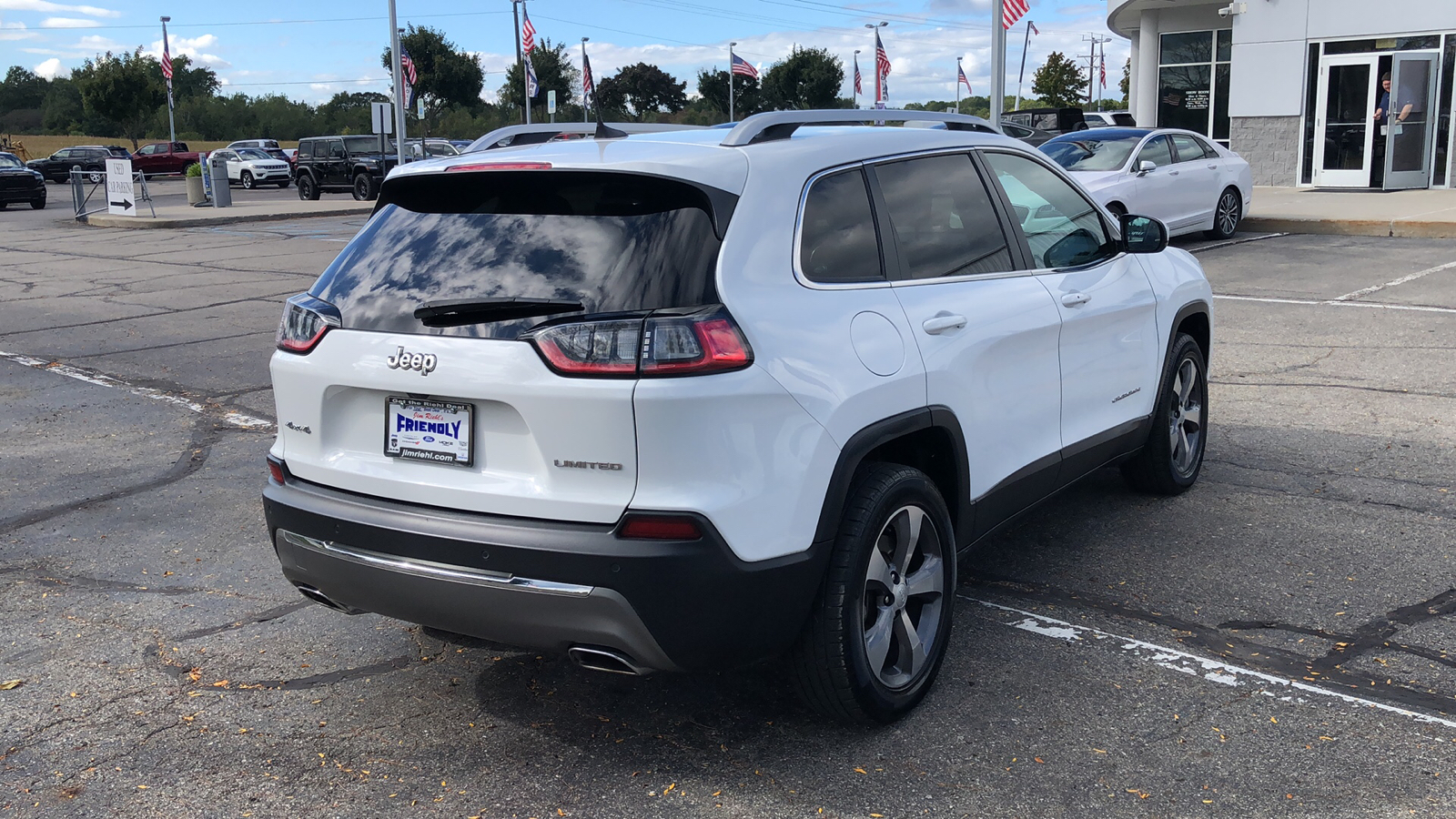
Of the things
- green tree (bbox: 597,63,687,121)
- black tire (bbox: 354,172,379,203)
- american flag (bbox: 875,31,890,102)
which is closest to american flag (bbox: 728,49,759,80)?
american flag (bbox: 875,31,890,102)

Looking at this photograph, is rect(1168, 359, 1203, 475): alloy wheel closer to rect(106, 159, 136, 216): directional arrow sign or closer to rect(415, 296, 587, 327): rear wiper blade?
rect(415, 296, 587, 327): rear wiper blade

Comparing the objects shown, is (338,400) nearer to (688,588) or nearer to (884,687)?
(688,588)

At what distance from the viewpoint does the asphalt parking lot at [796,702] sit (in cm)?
329

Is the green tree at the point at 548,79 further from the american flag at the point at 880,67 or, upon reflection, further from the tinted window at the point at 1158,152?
the tinted window at the point at 1158,152

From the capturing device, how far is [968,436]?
394 cm

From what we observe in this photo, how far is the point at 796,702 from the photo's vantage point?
12.5 ft

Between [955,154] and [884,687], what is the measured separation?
1885 millimetres

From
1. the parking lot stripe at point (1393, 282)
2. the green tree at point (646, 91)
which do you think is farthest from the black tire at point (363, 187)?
the green tree at point (646, 91)

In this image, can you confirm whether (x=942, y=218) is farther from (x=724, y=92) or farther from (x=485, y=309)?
(x=724, y=92)

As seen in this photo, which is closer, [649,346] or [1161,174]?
[649,346]

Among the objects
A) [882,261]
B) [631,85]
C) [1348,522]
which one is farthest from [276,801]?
[631,85]

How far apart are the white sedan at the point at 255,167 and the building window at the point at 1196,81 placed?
3031 cm

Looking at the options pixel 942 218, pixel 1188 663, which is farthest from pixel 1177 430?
pixel 942 218

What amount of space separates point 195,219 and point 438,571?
26278 mm
